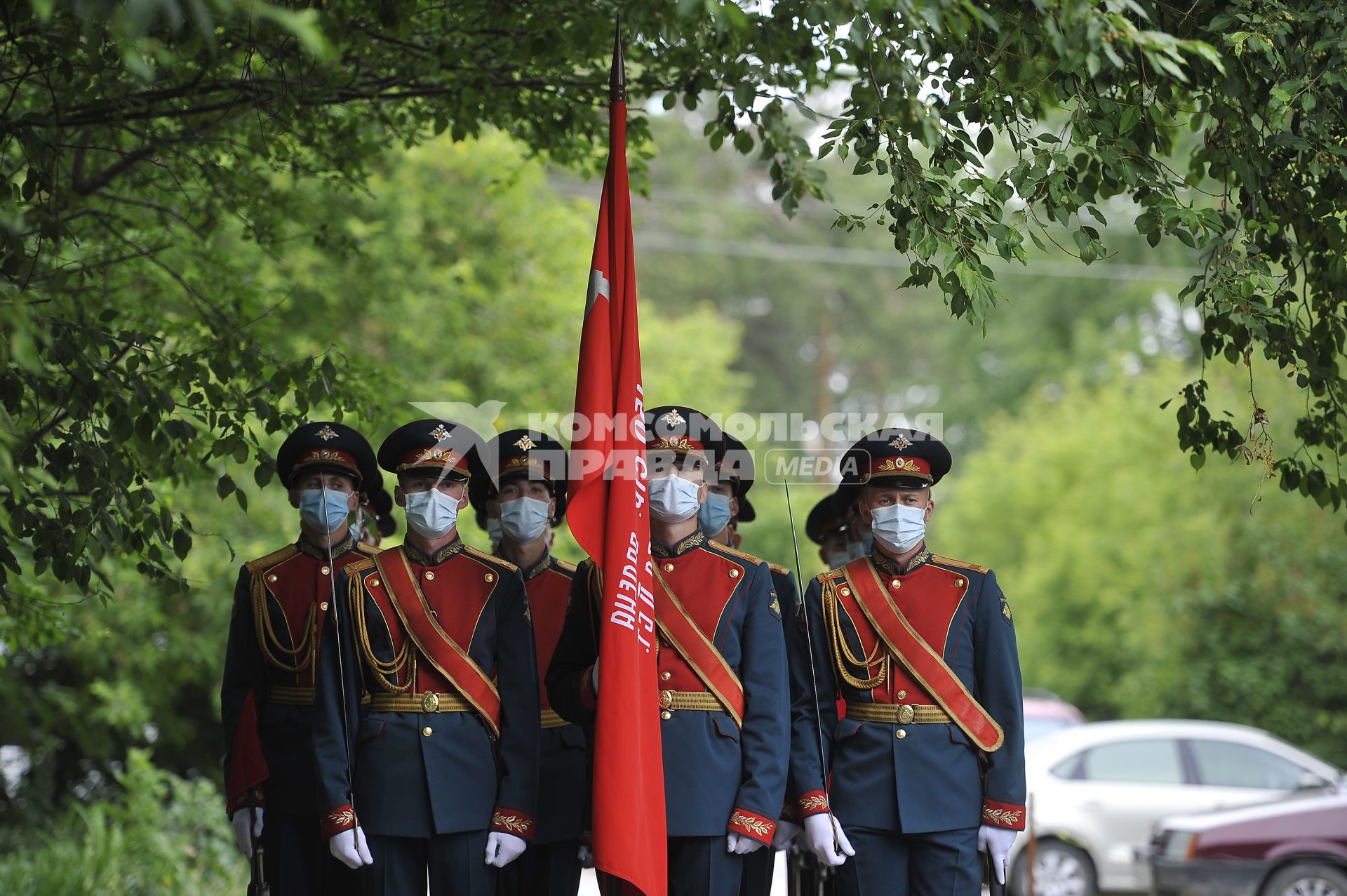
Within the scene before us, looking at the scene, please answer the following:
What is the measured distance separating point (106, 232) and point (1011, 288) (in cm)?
3371

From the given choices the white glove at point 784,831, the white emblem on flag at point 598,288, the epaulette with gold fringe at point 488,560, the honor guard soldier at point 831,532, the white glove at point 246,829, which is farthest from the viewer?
the honor guard soldier at point 831,532

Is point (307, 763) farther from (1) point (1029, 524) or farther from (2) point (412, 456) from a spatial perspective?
(1) point (1029, 524)

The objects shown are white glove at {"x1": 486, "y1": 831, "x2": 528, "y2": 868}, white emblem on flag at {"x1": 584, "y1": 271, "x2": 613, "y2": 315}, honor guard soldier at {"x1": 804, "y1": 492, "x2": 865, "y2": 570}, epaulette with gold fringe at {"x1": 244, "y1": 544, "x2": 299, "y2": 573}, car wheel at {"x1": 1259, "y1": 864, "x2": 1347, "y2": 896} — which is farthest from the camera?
car wheel at {"x1": 1259, "y1": 864, "x2": 1347, "y2": 896}

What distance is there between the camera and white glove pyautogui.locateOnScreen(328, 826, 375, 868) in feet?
15.3

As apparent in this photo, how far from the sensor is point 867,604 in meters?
5.14

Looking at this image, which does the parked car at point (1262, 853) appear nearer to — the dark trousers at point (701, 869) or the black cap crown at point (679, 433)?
the dark trousers at point (701, 869)

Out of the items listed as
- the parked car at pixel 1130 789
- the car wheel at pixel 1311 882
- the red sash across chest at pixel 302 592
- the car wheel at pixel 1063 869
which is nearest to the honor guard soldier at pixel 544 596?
the red sash across chest at pixel 302 592

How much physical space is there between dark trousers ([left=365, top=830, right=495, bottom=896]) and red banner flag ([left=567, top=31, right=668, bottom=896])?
490mm

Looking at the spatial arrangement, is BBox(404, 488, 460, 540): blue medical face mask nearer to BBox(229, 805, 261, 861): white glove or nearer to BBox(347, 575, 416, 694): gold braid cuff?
BBox(347, 575, 416, 694): gold braid cuff

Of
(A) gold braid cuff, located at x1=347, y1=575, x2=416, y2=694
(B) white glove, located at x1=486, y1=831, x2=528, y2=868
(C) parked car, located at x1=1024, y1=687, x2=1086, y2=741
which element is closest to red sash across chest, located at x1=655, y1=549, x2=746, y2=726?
(B) white glove, located at x1=486, y1=831, x2=528, y2=868

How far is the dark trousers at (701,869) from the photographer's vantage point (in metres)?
4.77

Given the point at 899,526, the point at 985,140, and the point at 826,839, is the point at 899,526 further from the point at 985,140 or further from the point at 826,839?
the point at 985,140

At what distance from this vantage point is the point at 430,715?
4.88m

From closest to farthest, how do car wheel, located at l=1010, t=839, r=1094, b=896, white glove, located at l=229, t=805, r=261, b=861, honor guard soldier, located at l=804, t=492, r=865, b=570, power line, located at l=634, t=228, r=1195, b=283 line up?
white glove, located at l=229, t=805, r=261, b=861
honor guard soldier, located at l=804, t=492, r=865, b=570
car wheel, located at l=1010, t=839, r=1094, b=896
power line, located at l=634, t=228, r=1195, b=283
